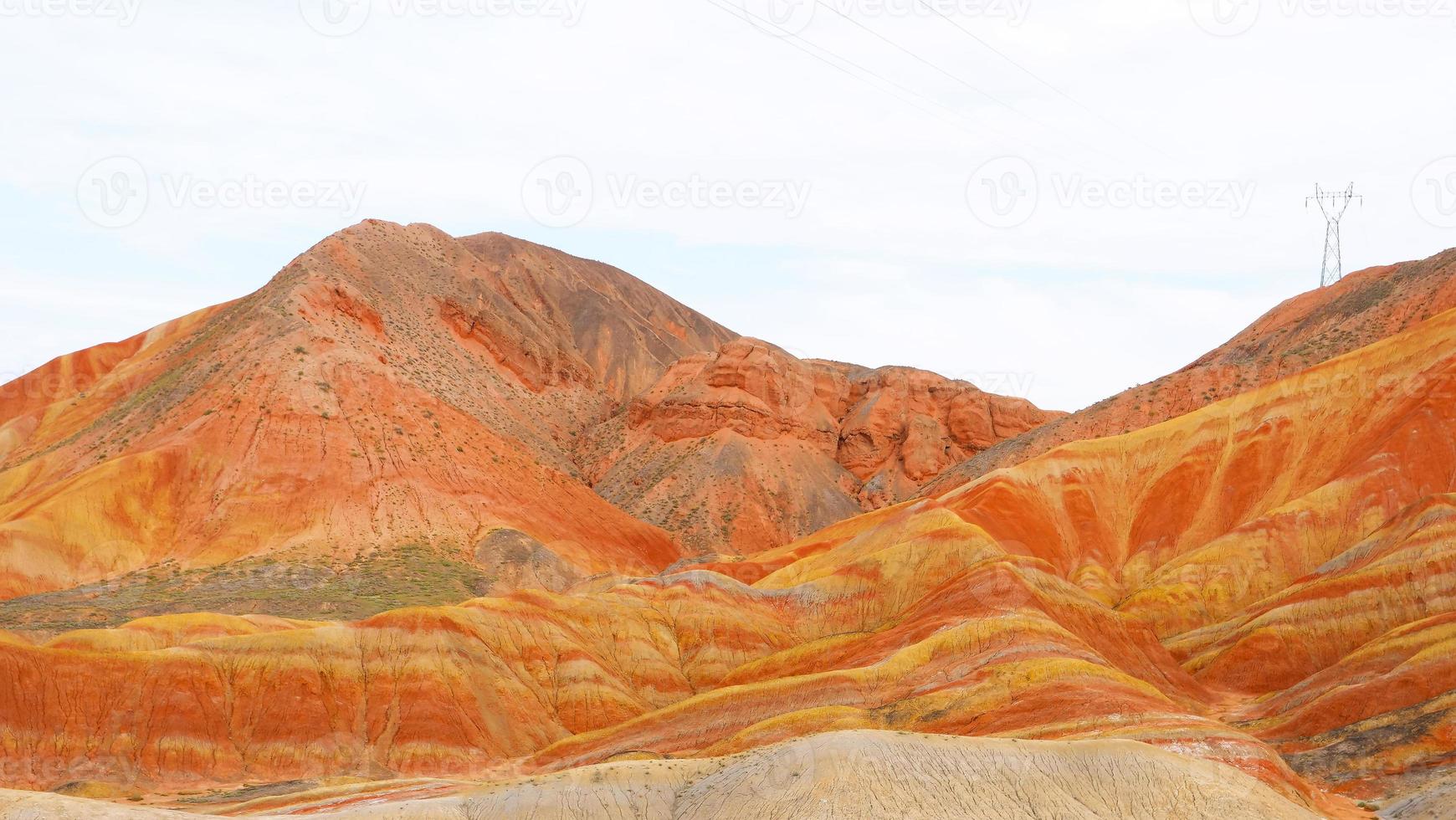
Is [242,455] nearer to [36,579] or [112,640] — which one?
[36,579]

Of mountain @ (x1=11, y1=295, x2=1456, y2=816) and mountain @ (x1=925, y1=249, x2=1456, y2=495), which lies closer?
mountain @ (x1=11, y1=295, x2=1456, y2=816)

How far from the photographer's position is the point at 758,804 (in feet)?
131

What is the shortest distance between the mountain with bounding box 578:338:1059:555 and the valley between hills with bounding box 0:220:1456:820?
1.48ft

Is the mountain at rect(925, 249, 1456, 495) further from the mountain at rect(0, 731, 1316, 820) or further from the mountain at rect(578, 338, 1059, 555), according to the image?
the mountain at rect(0, 731, 1316, 820)

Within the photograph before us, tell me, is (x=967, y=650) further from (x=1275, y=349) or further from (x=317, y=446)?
(x=1275, y=349)

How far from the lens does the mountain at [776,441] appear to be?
12438 cm

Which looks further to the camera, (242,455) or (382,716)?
(242,455)

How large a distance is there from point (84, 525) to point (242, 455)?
1138 cm

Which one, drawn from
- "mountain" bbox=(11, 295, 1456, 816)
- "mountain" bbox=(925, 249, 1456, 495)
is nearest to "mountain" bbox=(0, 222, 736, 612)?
"mountain" bbox=(11, 295, 1456, 816)

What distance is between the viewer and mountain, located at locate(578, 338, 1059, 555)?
4897 inches

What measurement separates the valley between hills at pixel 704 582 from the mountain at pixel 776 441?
1.48ft

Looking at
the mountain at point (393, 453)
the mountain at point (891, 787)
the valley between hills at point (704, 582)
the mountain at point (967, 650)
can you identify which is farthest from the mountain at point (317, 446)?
the mountain at point (891, 787)

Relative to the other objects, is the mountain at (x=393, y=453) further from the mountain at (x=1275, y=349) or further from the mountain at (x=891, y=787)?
the mountain at (x=891, y=787)

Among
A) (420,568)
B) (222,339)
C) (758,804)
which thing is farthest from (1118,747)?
(222,339)
